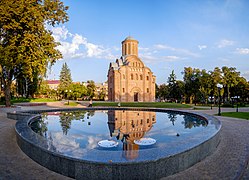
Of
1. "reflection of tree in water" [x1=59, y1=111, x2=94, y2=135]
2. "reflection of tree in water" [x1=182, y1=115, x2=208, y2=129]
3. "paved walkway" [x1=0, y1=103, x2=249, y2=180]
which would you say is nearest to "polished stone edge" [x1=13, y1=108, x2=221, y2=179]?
"paved walkway" [x1=0, y1=103, x2=249, y2=180]

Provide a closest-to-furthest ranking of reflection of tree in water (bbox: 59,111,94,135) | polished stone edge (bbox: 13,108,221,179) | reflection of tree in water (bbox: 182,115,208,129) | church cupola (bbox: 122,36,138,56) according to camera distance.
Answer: polished stone edge (bbox: 13,108,221,179) → reflection of tree in water (bbox: 59,111,94,135) → reflection of tree in water (bbox: 182,115,208,129) → church cupola (bbox: 122,36,138,56)

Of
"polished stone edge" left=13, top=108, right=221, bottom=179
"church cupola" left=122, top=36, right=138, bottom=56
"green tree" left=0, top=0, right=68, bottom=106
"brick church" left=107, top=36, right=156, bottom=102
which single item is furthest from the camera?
"church cupola" left=122, top=36, right=138, bottom=56

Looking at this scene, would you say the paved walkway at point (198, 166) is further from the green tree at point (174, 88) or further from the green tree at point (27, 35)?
the green tree at point (174, 88)

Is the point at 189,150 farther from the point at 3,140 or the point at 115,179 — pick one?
the point at 3,140

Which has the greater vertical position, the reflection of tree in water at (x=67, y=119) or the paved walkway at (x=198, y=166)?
the reflection of tree in water at (x=67, y=119)

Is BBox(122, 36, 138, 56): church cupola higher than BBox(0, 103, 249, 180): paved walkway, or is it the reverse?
BBox(122, 36, 138, 56): church cupola

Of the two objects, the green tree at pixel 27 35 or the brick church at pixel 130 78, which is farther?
the brick church at pixel 130 78

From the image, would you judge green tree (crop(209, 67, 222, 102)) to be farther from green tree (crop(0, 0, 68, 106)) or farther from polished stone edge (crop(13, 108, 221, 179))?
polished stone edge (crop(13, 108, 221, 179))

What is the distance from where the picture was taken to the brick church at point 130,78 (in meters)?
44.7

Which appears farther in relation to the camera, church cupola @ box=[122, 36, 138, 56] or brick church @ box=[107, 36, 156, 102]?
church cupola @ box=[122, 36, 138, 56]

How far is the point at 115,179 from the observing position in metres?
3.71

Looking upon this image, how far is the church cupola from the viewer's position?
49.1 m

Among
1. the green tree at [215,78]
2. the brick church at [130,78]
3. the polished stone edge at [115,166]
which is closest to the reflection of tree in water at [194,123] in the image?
the polished stone edge at [115,166]

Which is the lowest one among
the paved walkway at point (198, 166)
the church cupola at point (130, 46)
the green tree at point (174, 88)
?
the paved walkway at point (198, 166)
